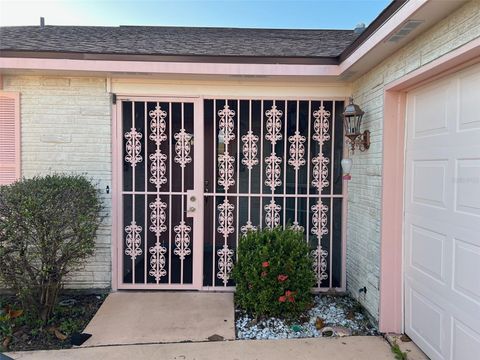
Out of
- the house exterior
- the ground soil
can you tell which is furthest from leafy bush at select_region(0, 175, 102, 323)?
the house exterior

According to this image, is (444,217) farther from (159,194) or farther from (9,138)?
(9,138)

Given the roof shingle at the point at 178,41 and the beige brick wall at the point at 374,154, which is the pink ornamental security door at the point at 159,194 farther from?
the beige brick wall at the point at 374,154

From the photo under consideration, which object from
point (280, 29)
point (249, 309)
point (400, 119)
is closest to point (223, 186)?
point (249, 309)

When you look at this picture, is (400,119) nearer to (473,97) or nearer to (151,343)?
(473,97)

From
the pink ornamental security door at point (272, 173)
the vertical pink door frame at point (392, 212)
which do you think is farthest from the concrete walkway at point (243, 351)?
the pink ornamental security door at point (272, 173)

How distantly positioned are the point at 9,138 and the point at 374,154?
12.7 feet

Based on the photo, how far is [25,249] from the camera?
3.09 metres

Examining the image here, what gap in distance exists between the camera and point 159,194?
4.03 metres

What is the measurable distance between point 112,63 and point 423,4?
278cm

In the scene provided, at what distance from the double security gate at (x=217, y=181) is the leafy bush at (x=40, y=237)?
2.51 ft

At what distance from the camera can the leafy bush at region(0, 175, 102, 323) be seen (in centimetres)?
301

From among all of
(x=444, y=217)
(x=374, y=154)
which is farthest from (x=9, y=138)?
(x=444, y=217)

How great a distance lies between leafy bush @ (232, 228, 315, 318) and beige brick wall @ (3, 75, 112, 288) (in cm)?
171

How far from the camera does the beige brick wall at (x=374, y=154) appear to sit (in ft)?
7.36
